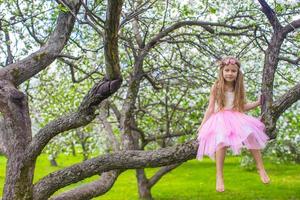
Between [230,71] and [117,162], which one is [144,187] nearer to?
[117,162]

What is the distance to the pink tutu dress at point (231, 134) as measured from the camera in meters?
6.34

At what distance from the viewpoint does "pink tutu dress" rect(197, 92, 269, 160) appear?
6.34 m

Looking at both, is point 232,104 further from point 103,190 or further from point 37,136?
point 103,190

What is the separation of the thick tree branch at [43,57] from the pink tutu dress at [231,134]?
2.96 m

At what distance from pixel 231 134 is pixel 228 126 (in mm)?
100

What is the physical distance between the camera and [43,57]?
895 cm

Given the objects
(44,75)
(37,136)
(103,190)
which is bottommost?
(103,190)

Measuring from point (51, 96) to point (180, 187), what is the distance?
35.7 ft

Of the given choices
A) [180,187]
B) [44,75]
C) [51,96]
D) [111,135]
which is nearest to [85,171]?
[111,135]

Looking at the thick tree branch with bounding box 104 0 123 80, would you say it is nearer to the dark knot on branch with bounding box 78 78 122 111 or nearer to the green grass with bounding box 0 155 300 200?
the dark knot on branch with bounding box 78 78 122 111

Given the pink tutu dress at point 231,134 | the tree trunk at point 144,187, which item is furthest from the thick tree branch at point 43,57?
the tree trunk at point 144,187

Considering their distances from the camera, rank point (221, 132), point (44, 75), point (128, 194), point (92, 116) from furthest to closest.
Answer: point (128, 194) → point (44, 75) → point (92, 116) → point (221, 132)

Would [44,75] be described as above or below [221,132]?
above

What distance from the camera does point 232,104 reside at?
22.0 ft
